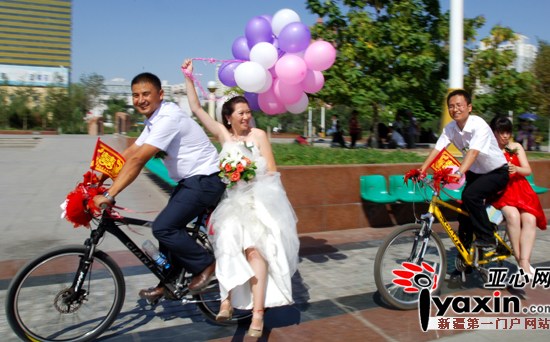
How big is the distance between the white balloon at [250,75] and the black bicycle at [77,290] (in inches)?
57.9

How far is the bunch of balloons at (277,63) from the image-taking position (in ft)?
15.1

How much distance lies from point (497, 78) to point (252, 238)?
1298cm

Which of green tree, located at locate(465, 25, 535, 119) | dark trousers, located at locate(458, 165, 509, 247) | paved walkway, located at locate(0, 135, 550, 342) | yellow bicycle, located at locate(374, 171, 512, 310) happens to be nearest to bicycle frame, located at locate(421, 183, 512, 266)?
yellow bicycle, located at locate(374, 171, 512, 310)

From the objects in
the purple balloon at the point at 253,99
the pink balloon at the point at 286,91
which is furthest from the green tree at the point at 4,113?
the pink balloon at the point at 286,91

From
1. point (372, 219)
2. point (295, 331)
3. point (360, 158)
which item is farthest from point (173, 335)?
point (360, 158)

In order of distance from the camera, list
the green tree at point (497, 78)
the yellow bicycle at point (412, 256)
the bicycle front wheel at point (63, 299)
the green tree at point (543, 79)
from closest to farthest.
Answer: the bicycle front wheel at point (63, 299)
the yellow bicycle at point (412, 256)
the green tree at point (497, 78)
the green tree at point (543, 79)

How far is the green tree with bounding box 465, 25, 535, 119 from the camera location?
14.3 metres

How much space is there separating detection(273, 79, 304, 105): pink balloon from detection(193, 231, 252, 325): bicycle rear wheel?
1.63 meters

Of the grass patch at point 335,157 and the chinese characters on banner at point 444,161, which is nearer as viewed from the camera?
the chinese characters on banner at point 444,161

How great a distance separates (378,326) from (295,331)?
702 mm

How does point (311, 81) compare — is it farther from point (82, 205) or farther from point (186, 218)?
point (82, 205)

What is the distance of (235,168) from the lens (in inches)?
144

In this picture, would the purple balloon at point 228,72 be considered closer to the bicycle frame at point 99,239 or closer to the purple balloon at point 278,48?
the purple balloon at point 278,48

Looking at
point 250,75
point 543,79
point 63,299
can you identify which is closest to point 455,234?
point 250,75
